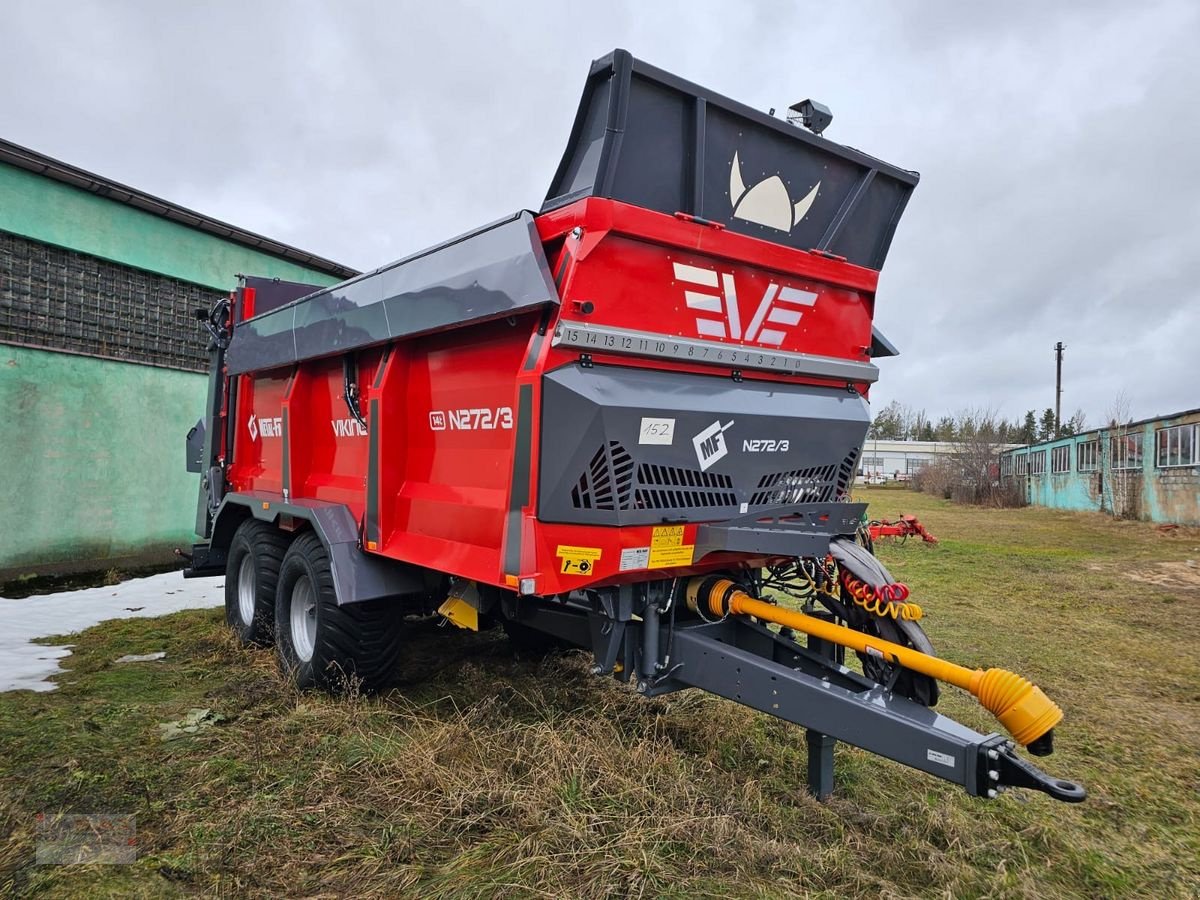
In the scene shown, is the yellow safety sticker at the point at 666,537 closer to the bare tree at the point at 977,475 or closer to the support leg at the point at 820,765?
the support leg at the point at 820,765

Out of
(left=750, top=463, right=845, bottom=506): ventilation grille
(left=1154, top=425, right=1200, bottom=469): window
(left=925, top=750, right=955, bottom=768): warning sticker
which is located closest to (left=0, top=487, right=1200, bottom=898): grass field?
(left=925, top=750, right=955, bottom=768): warning sticker

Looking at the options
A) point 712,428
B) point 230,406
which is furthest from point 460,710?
point 230,406

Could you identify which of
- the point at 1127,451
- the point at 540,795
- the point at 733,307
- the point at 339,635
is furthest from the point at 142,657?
the point at 1127,451

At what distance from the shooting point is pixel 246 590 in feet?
19.2

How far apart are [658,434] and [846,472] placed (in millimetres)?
1358

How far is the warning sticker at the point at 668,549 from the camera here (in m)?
3.23

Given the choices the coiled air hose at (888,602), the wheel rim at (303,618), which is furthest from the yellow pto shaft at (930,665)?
the wheel rim at (303,618)

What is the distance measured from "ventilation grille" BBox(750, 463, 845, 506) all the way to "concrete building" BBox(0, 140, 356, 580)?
8.86m

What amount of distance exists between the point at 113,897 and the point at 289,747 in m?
1.17

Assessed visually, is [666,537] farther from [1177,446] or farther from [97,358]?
[1177,446]

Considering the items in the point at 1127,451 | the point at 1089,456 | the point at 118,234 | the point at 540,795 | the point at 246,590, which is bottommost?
the point at 540,795

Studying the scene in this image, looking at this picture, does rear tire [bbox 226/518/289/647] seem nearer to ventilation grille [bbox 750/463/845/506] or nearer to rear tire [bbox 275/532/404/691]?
rear tire [bbox 275/532/404/691]

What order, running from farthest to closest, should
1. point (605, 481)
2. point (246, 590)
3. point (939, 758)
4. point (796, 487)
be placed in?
point (246, 590)
point (796, 487)
point (605, 481)
point (939, 758)

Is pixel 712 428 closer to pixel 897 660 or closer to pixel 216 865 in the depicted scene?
pixel 897 660
